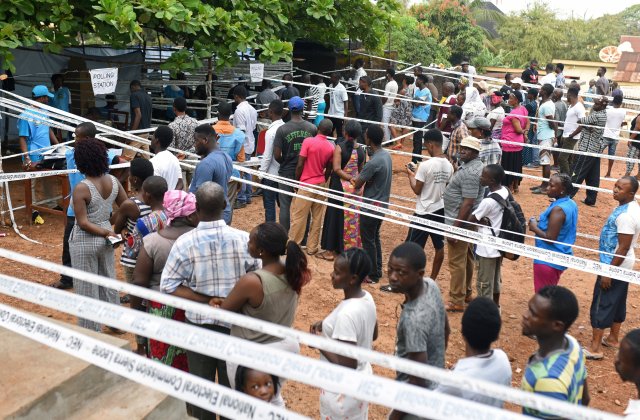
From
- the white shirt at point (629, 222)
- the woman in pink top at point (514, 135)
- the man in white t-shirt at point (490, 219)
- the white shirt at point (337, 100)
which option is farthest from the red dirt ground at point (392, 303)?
the white shirt at point (337, 100)

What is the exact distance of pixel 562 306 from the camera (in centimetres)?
315

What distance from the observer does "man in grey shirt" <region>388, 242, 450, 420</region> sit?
11.0 ft

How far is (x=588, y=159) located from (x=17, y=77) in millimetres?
9574

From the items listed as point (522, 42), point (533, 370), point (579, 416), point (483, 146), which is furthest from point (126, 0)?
point (522, 42)

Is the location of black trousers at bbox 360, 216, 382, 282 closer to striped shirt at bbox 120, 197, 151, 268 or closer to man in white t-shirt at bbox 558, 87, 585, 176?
striped shirt at bbox 120, 197, 151, 268

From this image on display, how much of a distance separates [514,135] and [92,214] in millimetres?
7741

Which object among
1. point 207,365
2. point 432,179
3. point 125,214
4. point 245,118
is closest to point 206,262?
point 207,365

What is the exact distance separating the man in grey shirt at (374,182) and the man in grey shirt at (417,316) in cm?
329

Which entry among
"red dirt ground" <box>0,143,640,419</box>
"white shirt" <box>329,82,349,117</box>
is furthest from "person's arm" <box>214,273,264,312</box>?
"white shirt" <box>329,82,349,117</box>

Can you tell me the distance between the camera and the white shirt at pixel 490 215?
604 centimetres

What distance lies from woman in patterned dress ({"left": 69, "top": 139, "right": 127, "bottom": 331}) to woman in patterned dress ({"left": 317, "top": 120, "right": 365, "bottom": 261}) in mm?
2668

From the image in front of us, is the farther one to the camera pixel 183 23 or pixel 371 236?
pixel 183 23

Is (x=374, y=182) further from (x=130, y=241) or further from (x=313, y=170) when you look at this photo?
(x=130, y=241)

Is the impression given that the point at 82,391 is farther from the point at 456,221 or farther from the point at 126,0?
the point at 126,0
